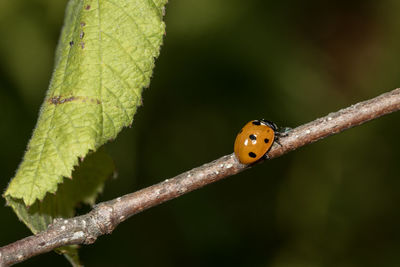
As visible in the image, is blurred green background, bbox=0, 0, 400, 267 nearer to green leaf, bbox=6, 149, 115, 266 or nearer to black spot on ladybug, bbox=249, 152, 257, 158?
green leaf, bbox=6, 149, 115, 266

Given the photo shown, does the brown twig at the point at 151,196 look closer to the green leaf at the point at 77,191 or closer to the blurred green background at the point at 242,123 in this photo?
the green leaf at the point at 77,191

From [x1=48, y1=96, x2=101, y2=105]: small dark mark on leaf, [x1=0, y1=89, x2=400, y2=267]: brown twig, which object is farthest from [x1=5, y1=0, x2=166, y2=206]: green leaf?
[x1=0, y1=89, x2=400, y2=267]: brown twig

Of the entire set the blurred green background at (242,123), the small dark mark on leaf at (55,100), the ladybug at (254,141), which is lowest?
the blurred green background at (242,123)

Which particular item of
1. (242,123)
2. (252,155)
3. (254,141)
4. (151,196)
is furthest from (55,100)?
(242,123)

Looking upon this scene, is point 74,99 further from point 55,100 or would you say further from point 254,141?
point 254,141

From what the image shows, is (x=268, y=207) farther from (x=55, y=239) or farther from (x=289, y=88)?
(x=55, y=239)

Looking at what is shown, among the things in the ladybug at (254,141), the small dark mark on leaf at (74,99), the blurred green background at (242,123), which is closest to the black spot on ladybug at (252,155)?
the ladybug at (254,141)

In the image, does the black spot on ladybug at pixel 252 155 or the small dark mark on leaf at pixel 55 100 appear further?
the black spot on ladybug at pixel 252 155

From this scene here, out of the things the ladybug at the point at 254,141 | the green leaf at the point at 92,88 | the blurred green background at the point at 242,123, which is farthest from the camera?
the blurred green background at the point at 242,123
